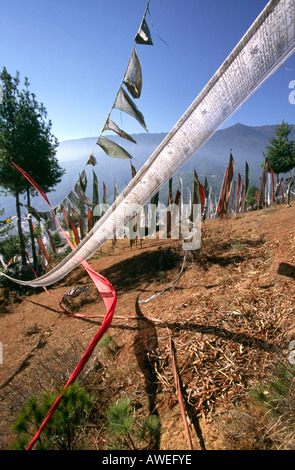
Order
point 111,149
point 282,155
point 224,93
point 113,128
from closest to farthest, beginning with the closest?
Answer: point 224,93
point 113,128
point 111,149
point 282,155

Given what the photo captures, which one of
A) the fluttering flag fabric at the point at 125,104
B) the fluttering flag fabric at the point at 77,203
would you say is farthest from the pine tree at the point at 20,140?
the fluttering flag fabric at the point at 125,104

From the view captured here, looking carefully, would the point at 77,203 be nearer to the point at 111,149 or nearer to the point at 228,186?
the point at 111,149

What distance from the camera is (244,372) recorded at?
136 cm

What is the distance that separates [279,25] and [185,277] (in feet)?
8.73

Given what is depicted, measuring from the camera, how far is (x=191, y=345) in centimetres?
164

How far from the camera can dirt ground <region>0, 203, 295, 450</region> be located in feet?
4.06

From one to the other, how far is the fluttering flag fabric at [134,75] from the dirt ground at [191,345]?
7.18 feet

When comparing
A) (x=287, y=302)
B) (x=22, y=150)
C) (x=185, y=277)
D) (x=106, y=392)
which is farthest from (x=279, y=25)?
(x=22, y=150)

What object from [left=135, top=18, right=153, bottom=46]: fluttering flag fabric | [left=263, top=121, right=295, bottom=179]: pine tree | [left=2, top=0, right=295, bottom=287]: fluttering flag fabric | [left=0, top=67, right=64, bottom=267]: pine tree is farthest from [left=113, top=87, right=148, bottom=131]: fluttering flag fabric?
[left=263, top=121, right=295, bottom=179]: pine tree

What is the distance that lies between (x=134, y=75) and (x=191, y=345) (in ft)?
7.68

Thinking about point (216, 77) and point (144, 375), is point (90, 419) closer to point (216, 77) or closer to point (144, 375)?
point (144, 375)

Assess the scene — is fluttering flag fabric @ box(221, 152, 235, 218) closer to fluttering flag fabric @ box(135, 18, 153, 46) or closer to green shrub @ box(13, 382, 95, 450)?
fluttering flag fabric @ box(135, 18, 153, 46)

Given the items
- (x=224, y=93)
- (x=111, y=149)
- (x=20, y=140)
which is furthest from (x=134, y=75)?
(x=20, y=140)

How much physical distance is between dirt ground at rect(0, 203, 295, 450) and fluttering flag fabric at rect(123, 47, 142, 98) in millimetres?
2189
